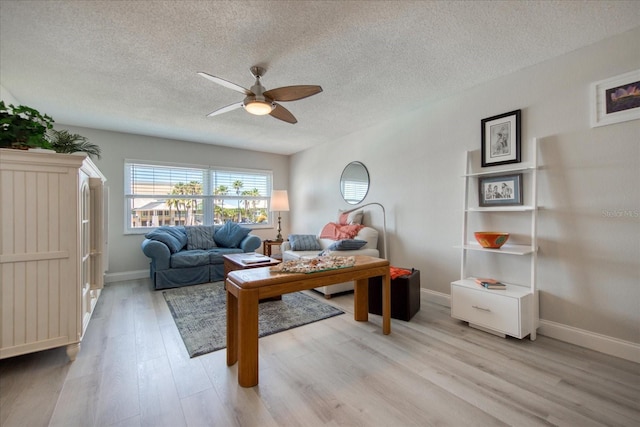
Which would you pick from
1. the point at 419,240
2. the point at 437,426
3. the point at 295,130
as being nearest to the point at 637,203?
the point at 419,240

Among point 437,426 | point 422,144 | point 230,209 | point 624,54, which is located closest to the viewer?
point 437,426

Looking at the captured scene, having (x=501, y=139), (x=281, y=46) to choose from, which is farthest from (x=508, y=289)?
(x=281, y=46)

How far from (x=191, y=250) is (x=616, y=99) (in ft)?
16.9

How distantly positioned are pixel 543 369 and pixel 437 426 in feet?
3.47

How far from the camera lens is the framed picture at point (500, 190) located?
2.53 m

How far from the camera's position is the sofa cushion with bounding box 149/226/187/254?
3.99 meters

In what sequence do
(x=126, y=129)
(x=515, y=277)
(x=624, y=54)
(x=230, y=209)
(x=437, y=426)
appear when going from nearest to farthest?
(x=437, y=426), (x=624, y=54), (x=515, y=277), (x=126, y=129), (x=230, y=209)

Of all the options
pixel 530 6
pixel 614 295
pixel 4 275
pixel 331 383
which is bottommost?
pixel 331 383

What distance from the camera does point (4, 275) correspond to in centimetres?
178

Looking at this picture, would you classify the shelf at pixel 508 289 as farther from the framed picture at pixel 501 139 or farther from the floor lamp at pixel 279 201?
the floor lamp at pixel 279 201

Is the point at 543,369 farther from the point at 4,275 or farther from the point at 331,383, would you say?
the point at 4,275

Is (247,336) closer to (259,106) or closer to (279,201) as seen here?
(259,106)

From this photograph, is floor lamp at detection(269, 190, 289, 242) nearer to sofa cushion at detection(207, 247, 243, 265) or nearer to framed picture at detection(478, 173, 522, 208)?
sofa cushion at detection(207, 247, 243, 265)

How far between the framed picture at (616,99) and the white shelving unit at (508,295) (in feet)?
1.40
